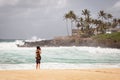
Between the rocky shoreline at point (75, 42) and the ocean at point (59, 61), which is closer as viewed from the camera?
the ocean at point (59, 61)

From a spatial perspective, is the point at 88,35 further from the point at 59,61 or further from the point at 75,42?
the point at 59,61

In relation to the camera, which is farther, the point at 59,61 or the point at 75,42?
the point at 75,42

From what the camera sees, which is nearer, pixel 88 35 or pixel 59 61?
pixel 59 61

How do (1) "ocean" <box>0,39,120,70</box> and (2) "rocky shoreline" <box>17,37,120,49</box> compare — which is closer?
(1) "ocean" <box>0,39,120,70</box>

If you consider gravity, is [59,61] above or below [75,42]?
below

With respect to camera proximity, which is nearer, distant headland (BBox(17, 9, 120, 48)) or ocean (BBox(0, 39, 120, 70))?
ocean (BBox(0, 39, 120, 70))

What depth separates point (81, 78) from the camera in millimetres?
12812

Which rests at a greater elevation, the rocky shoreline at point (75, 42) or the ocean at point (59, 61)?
the rocky shoreline at point (75, 42)

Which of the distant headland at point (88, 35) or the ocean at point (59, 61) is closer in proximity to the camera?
the ocean at point (59, 61)

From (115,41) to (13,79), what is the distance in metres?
67.0

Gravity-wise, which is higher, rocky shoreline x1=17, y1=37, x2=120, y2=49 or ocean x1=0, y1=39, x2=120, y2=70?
rocky shoreline x1=17, y1=37, x2=120, y2=49

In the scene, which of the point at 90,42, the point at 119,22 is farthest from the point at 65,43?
the point at 119,22

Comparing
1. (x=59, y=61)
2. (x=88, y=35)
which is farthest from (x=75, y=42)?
(x=59, y=61)

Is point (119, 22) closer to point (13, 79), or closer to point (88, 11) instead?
point (88, 11)
